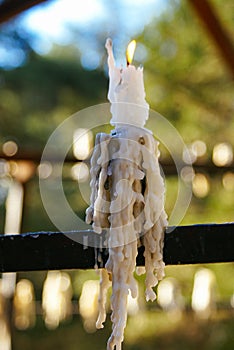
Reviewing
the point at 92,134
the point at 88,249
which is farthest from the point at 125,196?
the point at 92,134

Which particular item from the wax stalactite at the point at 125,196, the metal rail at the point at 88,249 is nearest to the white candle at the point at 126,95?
the wax stalactite at the point at 125,196

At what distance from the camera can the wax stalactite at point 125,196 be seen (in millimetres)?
636

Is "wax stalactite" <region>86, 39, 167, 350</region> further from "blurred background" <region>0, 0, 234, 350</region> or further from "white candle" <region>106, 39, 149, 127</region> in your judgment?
"blurred background" <region>0, 0, 234, 350</region>

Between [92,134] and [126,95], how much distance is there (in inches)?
171

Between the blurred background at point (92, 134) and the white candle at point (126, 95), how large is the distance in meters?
3.91

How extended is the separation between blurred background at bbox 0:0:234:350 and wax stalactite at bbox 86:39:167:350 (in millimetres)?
3915

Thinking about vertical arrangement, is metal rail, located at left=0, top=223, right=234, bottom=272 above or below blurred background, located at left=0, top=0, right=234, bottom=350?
below

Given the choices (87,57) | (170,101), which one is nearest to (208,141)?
(170,101)

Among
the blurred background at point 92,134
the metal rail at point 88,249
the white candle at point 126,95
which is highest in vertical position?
the blurred background at point 92,134

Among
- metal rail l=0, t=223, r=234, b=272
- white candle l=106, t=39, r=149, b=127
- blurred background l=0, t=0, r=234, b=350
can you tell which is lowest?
metal rail l=0, t=223, r=234, b=272

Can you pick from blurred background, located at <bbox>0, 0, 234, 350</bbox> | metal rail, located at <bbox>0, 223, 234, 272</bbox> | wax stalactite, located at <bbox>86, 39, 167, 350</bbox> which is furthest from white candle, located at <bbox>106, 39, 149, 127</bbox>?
blurred background, located at <bbox>0, 0, 234, 350</bbox>

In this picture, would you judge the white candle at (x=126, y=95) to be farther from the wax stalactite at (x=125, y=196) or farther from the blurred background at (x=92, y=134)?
the blurred background at (x=92, y=134)

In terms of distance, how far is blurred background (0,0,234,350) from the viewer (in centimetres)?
499

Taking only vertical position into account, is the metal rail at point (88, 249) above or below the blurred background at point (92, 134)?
below
